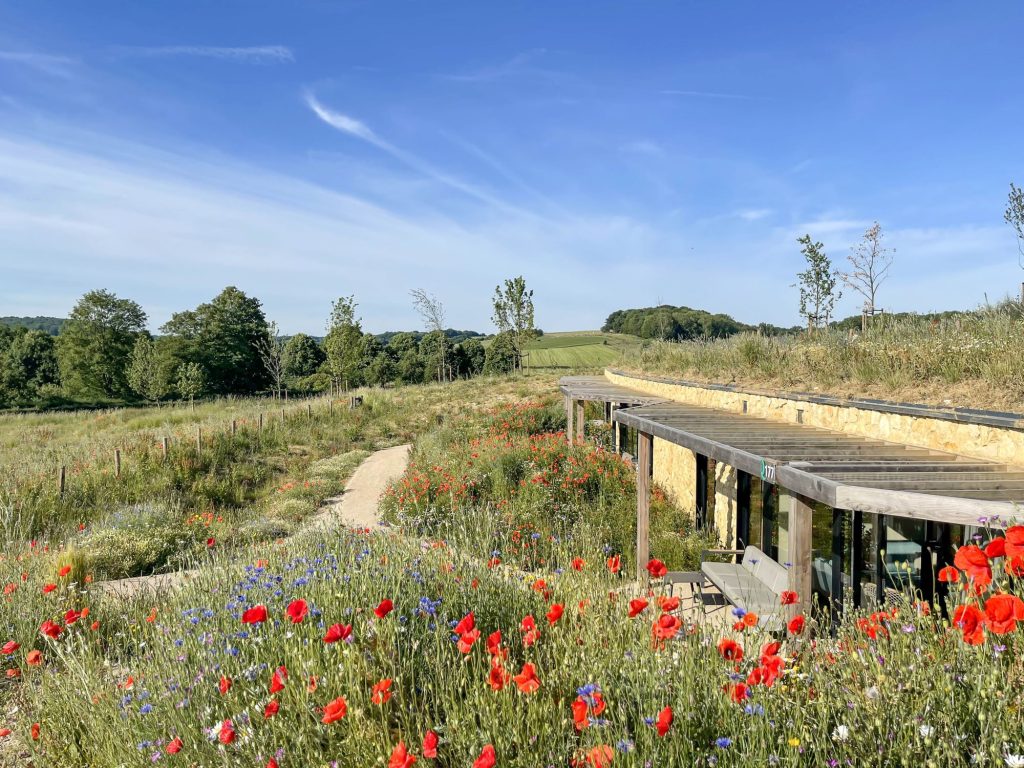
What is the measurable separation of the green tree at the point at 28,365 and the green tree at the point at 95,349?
11.6ft

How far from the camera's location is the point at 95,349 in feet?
142

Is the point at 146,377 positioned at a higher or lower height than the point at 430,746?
higher

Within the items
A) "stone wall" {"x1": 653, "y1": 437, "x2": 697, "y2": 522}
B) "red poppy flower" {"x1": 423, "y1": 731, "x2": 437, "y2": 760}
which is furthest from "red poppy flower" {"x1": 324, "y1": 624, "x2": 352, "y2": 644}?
"stone wall" {"x1": 653, "y1": 437, "x2": 697, "y2": 522}

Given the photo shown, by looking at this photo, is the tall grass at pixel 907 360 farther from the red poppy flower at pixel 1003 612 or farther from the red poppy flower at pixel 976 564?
the red poppy flower at pixel 1003 612

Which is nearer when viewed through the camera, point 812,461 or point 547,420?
point 812,461

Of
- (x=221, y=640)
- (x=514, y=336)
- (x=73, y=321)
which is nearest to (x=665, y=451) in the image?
(x=221, y=640)

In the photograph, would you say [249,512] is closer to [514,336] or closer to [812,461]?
[812,461]

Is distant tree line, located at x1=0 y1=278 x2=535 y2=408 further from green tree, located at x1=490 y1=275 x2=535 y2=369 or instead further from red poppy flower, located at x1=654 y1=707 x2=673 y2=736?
red poppy flower, located at x1=654 y1=707 x2=673 y2=736

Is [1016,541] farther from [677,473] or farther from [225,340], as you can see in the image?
[225,340]

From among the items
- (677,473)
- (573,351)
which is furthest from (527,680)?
(573,351)

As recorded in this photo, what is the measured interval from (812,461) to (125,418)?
2959 centimetres

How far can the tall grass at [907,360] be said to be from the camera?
4992 mm

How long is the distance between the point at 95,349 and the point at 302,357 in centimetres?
2021

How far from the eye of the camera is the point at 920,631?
7.25 ft
